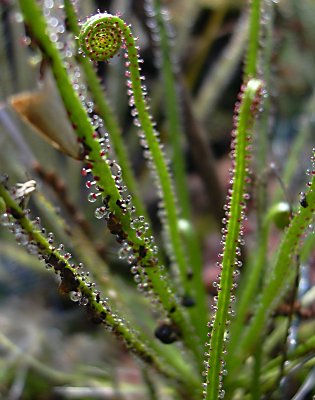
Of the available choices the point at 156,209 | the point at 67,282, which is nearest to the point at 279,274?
the point at 67,282

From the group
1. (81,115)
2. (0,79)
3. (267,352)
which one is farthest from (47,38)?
(0,79)

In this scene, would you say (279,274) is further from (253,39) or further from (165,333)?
(253,39)

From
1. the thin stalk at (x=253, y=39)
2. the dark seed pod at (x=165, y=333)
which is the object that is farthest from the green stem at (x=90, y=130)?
the thin stalk at (x=253, y=39)

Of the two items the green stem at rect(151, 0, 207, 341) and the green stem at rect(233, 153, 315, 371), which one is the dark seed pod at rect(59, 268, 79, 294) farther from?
the green stem at rect(151, 0, 207, 341)

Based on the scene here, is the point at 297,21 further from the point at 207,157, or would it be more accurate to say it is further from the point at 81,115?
the point at 81,115

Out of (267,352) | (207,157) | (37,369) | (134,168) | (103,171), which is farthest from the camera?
(134,168)

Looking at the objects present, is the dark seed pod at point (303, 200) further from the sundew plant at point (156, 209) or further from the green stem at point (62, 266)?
the green stem at point (62, 266)
